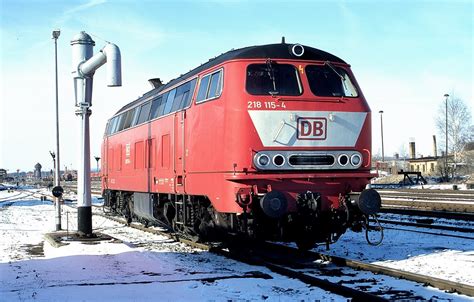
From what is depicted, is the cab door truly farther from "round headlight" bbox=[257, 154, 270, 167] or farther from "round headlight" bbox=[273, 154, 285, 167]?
"round headlight" bbox=[273, 154, 285, 167]

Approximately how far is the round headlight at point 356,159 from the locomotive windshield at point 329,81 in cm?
122

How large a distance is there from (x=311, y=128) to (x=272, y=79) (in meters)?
1.20

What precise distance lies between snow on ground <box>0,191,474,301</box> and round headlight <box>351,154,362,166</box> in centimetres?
196

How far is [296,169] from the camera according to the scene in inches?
397

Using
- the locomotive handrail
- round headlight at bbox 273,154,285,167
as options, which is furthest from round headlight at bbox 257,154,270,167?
the locomotive handrail

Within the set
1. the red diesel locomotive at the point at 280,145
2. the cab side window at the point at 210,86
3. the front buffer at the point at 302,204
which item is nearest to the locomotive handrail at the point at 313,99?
the red diesel locomotive at the point at 280,145

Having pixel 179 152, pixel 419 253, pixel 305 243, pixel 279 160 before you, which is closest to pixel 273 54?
pixel 279 160

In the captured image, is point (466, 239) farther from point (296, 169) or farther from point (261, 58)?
point (261, 58)

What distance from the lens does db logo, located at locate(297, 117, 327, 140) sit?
1019 cm

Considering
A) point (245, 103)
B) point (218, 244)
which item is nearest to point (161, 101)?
point (218, 244)

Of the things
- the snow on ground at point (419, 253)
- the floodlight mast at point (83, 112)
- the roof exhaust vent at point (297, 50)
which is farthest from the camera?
the floodlight mast at point (83, 112)

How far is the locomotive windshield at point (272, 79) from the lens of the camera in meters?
10.4

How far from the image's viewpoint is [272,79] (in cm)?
1048

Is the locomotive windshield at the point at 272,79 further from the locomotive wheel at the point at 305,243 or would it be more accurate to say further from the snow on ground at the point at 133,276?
the snow on ground at the point at 133,276
